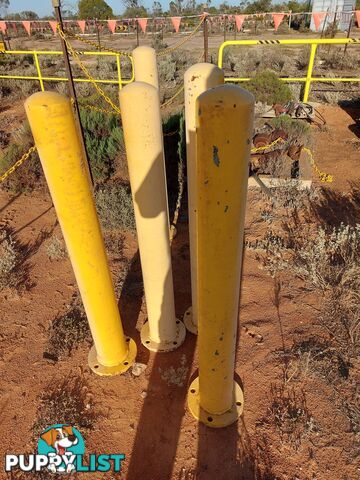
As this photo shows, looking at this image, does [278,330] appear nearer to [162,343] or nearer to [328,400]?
[328,400]

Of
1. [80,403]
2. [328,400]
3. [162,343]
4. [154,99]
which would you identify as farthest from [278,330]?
[154,99]

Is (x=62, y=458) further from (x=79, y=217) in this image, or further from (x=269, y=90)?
(x=269, y=90)

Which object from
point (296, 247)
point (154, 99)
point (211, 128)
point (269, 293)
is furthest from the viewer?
point (296, 247)

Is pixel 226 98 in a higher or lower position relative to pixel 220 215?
higher

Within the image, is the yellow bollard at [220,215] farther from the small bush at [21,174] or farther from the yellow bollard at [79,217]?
the small bush at [21,174]

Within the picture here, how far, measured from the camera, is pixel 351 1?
29.2 m

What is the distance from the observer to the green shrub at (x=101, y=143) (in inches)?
232

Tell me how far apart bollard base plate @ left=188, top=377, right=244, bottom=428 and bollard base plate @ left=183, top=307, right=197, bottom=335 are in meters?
0.60

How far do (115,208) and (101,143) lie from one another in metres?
1.65

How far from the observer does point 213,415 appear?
261cm

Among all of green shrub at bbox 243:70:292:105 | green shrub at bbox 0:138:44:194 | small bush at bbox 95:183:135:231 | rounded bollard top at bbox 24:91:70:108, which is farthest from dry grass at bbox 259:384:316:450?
green shrub at bbox 243:70:292:105

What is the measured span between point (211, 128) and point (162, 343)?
7.58 ft

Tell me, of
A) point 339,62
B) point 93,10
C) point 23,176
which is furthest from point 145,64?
point 93,10

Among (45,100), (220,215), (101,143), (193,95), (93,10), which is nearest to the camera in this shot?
(220,215)
